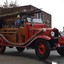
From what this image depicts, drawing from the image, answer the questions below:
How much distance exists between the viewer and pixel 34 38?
14.3m

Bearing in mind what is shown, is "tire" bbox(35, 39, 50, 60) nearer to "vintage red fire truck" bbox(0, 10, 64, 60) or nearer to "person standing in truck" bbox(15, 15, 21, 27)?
"vintage red fire truck" bbox(0, 10, 64, 60)

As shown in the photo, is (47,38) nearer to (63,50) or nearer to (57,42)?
(57,42)

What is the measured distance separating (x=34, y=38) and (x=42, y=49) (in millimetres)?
771

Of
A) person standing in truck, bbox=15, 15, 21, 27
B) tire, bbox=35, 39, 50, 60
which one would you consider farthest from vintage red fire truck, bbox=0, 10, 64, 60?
person standing in truck, bbox=15, 15, 21, 27

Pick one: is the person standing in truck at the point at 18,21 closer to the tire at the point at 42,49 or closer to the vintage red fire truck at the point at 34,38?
the vintage red fire truck at the point at 34,38

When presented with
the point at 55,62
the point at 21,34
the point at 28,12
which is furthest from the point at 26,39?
the point at 55,62

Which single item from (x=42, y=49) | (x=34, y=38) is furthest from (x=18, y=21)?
(x=42, y=49)

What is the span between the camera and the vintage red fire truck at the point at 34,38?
13.8 m

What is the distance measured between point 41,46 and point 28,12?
262 cm

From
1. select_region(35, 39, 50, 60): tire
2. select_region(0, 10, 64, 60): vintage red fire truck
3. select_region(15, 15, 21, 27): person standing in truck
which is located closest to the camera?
select_region(35, 39, 50, 60): tire

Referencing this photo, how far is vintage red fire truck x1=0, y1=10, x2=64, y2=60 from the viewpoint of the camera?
13.8 m

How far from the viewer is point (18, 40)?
15664mm

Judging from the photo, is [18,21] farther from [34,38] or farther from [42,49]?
[42,49]

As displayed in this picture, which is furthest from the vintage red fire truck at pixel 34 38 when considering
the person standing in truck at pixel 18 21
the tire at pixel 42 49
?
the person standing in truck at pixel 18 21
